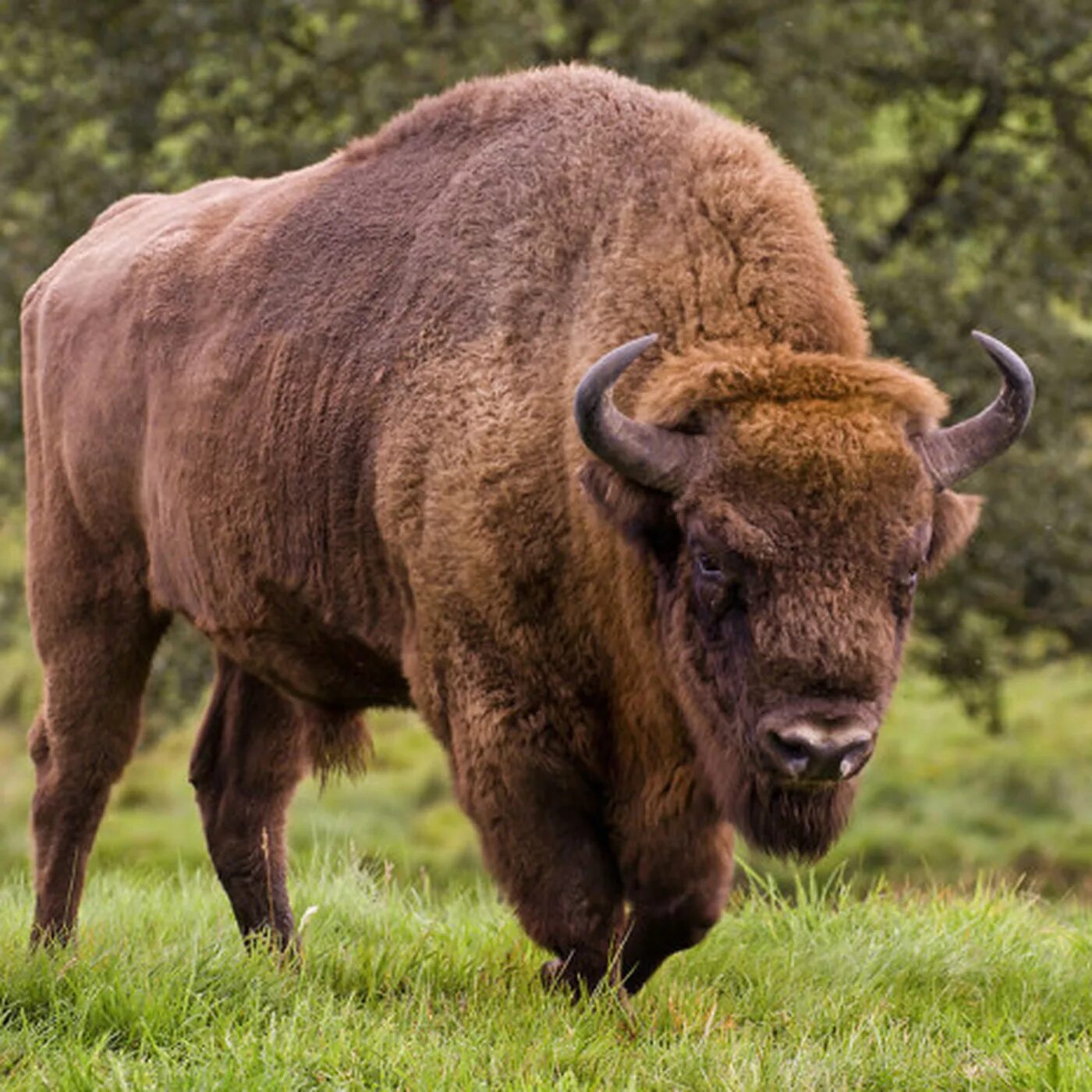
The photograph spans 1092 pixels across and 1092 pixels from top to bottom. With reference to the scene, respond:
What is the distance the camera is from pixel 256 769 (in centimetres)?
646

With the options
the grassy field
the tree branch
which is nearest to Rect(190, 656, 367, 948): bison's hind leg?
the grassy field

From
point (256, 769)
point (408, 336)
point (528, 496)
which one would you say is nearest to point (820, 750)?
point (528, 496)

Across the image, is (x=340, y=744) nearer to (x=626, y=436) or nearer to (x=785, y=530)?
(x=626, y=436)

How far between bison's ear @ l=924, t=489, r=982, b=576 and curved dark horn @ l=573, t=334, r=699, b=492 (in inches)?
24.6

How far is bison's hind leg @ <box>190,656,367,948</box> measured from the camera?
6.19 meters

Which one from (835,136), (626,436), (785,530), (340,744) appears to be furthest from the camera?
(835,136)

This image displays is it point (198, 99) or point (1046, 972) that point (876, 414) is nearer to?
point (1046, 972)

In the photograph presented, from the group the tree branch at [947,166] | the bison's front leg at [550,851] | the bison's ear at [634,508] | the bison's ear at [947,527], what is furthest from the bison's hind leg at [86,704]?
the tree branch at [947,166]

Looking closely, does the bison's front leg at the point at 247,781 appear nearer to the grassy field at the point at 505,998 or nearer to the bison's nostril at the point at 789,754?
the grassy field at the point at 505,998

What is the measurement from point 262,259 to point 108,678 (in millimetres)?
1481

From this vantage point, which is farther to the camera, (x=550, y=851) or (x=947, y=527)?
(x=550, y=851)

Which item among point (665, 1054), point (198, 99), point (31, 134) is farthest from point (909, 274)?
point (665, 1054)

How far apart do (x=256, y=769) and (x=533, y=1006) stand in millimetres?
2087

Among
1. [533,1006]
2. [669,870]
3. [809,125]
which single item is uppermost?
[669,870]
